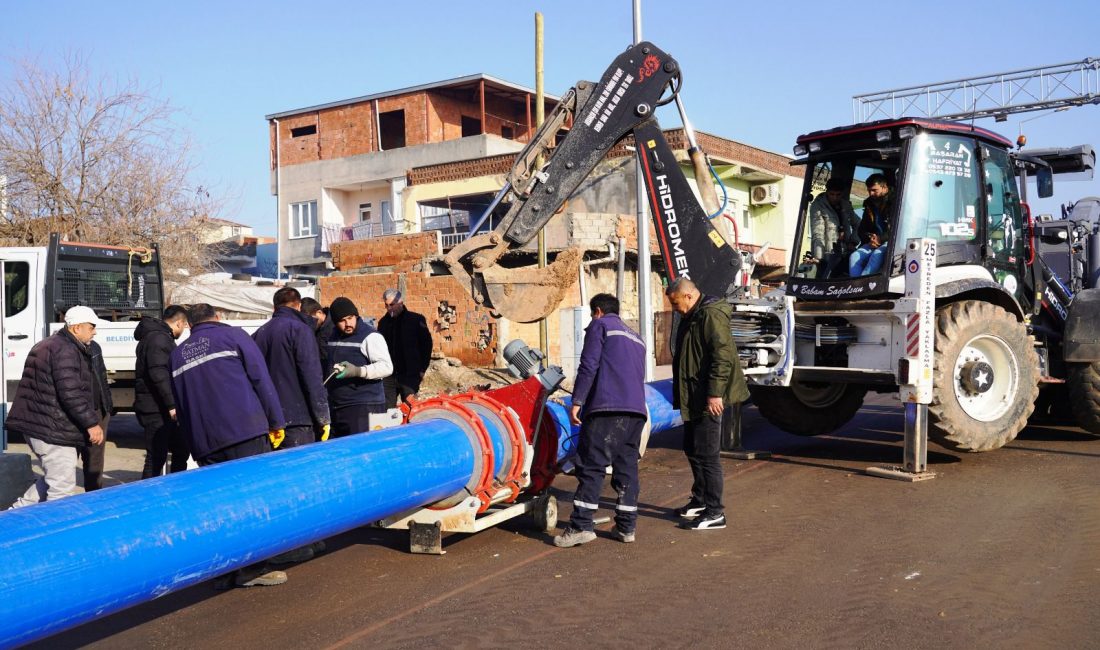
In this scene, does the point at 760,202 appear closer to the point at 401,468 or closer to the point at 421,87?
the point at 421,87

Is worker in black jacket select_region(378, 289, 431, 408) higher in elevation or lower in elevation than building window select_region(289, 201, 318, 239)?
lower

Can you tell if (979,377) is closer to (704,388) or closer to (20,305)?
(704,388)

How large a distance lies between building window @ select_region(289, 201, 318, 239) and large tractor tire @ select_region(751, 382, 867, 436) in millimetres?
33406

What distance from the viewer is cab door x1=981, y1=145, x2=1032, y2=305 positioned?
928cm

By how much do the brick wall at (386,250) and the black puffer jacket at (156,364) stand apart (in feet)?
59.5

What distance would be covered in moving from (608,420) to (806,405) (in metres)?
4.29

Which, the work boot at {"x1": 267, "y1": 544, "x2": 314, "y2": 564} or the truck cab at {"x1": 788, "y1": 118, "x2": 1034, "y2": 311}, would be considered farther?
the truck cab at {"x1": 788, "y1": 118, "x2": 1034, "y2": 311}

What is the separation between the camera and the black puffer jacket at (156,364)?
844cm

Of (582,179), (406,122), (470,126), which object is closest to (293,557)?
(582,179)

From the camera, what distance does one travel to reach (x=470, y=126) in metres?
41.3

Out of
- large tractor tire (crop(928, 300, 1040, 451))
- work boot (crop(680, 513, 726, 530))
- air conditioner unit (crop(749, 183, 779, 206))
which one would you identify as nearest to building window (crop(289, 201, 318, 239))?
air conditioner unit (crop(749, 183, 779, 206))

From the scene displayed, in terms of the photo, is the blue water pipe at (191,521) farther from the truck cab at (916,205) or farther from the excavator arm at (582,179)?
the truck cab at (916,205)

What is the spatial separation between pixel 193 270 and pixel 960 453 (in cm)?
1798

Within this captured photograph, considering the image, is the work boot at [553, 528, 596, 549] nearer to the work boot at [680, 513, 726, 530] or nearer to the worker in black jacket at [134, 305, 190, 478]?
the work boot at [680, 513, 726, 530]
